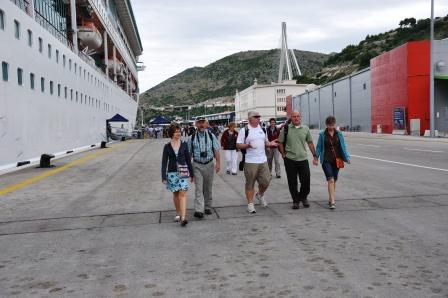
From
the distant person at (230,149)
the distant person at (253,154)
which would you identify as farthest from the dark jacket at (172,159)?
the distant person at (230,149)

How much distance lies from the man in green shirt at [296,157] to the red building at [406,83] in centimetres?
3592

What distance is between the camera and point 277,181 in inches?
492

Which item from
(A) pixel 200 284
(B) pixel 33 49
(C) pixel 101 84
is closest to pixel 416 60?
(C) pixel 101 84

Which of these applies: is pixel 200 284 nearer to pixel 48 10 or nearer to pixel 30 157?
pixel 30 157

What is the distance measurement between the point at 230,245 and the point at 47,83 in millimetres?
20734

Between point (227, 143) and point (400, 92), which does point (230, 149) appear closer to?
point (227, 143)

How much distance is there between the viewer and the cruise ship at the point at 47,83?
18.6 meters

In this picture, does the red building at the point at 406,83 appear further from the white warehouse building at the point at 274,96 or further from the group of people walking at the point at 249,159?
the white warehouse building at the point at 274,96

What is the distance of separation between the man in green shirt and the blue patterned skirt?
79.7 inches

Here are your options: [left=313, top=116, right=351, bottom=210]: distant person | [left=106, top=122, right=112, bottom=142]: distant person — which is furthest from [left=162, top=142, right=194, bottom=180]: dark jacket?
[left=106, top=122, right=112, bottom=142]: distant person

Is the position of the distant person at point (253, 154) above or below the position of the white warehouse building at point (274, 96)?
below

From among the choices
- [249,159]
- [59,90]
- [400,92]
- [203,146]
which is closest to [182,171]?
[203,146]

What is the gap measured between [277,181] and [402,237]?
6522mm

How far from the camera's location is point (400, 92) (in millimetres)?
43875
